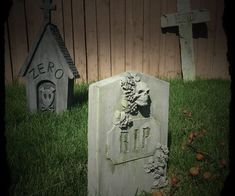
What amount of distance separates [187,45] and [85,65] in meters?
1.95

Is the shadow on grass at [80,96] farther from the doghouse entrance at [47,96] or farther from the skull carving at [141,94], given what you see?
the skull carving at [141,94]

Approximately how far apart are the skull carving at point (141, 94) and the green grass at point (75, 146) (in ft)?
2.44

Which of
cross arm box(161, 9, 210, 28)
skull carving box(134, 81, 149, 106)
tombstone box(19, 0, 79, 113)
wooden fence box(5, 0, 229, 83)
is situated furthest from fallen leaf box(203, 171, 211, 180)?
cross arm box(161, 9, 210, 28)

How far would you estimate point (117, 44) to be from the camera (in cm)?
572

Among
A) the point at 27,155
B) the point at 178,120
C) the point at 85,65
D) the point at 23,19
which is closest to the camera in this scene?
the point at 27,155

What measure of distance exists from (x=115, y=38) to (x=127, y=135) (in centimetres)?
367

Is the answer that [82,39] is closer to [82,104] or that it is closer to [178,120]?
[82,104]

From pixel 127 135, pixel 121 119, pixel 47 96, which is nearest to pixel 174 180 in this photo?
pixel 127 135

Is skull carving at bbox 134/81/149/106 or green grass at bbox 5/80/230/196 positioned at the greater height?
skull carving at bbox 134/81/149/106

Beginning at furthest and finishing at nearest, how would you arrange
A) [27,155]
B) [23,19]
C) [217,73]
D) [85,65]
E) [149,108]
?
[217,73], [85,65], [23,19], [27,155], [149,108]

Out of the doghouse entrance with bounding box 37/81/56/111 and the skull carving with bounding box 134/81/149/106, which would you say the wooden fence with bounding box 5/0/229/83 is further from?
the skull carving with bounding box 134/81/149/106

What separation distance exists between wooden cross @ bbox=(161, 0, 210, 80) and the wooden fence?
0.64 feet

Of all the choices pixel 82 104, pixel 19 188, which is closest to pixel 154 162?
pixel 19 188

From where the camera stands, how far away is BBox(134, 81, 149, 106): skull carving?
222cm
